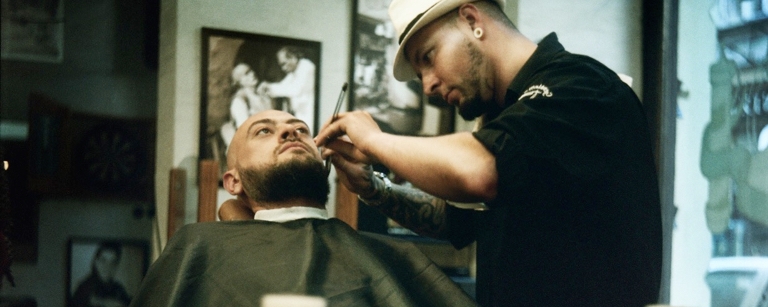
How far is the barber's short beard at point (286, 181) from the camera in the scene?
1.89 m

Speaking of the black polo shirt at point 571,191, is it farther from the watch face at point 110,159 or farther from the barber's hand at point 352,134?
the watch face at point 110,159

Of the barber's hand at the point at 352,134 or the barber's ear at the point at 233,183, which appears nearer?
the barber's hand at the point at 352,134

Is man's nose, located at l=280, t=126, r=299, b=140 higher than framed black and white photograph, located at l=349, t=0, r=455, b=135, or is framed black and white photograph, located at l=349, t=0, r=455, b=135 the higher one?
framed black and white photograph, located at l=349, t=0, r=455, b=135

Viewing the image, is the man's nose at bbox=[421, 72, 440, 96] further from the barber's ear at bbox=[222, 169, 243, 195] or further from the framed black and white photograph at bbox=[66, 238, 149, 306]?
the framed black and white photograph at bbox=[66, 238, 149, 306]

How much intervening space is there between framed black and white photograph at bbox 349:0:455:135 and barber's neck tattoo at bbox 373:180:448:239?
0.55m

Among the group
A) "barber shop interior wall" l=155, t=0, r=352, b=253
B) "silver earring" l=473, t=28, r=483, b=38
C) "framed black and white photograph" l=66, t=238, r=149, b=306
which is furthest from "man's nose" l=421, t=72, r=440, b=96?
"framed black and white photograph" l=66, t=238, r=149, b=306

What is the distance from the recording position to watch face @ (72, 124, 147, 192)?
7.54 ft

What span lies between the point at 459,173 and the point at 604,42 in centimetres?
171

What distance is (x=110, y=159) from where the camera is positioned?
2385 mm

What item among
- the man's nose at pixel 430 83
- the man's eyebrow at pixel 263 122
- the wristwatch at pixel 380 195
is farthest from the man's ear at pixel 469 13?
the man's eyebrow at pixel 263 122

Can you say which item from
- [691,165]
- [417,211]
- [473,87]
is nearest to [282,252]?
[417,211]

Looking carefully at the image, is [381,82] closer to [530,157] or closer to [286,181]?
[286,181]

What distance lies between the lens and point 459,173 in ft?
4.29

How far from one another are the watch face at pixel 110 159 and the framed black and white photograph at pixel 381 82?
30.4 inches
